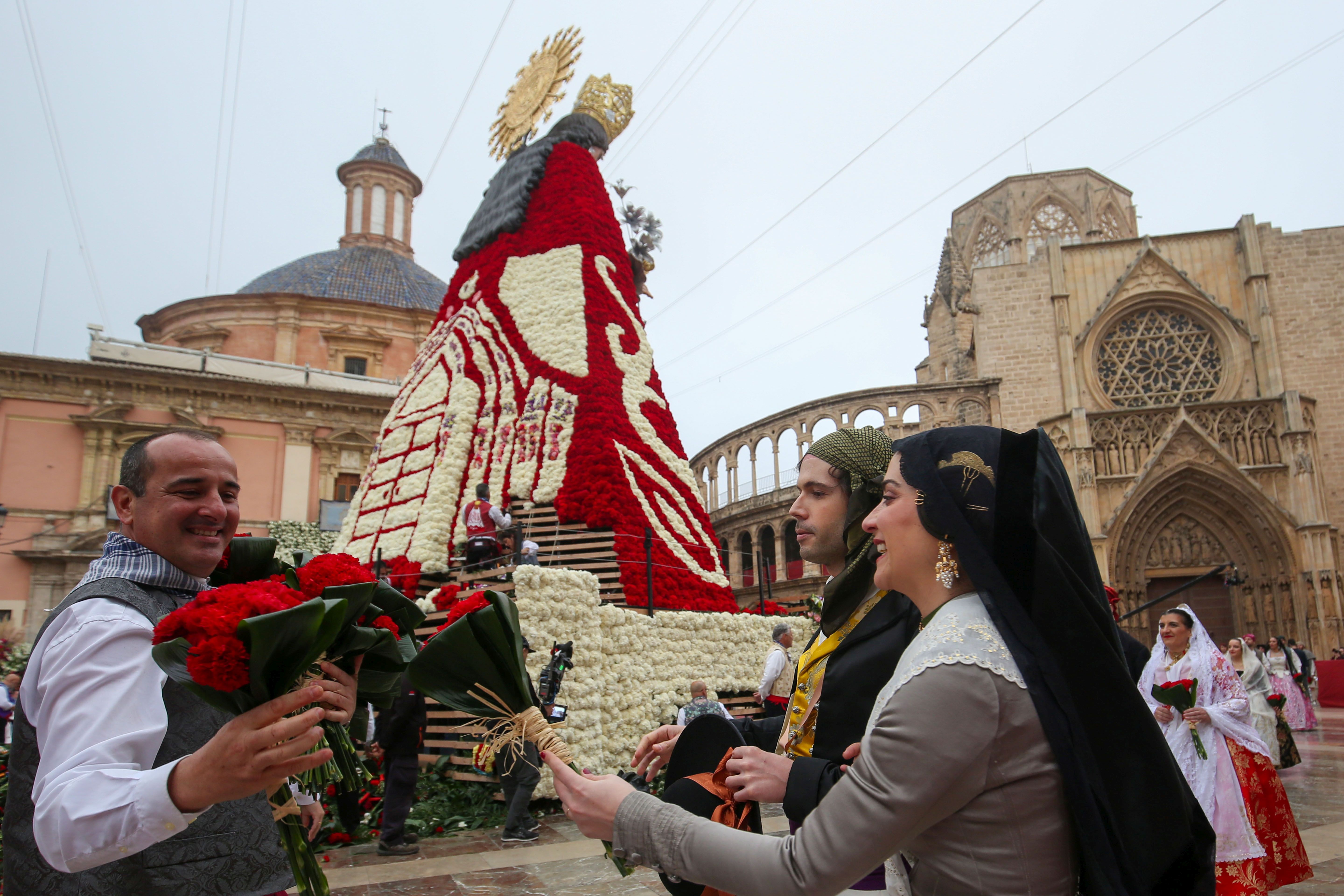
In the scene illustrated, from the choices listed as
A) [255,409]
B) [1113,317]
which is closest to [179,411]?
[255,409]

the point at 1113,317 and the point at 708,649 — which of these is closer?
the point at 708,649

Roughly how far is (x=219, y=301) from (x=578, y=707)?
25851mm

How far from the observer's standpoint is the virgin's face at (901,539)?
1684mm

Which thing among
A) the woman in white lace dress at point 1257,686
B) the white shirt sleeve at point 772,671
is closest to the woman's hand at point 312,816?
the white shirt sleeve at point 772,671

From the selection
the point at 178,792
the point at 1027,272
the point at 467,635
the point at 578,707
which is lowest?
the point at 578,707

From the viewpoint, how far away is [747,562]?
32.4m

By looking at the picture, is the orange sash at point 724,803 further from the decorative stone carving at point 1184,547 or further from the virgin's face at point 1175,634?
the decorative stone carving at point 1184,547

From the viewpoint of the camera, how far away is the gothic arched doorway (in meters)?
22.5

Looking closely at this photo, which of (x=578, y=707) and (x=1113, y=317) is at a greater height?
(x=1113, y=317)

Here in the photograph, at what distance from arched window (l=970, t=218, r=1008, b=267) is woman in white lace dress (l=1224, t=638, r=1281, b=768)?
2737 cm

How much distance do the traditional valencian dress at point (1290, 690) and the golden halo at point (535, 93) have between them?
14732 millimetres

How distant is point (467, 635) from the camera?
177cm

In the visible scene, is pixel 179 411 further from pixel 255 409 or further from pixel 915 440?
pixel 915 440

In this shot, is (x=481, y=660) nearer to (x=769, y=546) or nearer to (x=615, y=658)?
(x=615, y=658)
